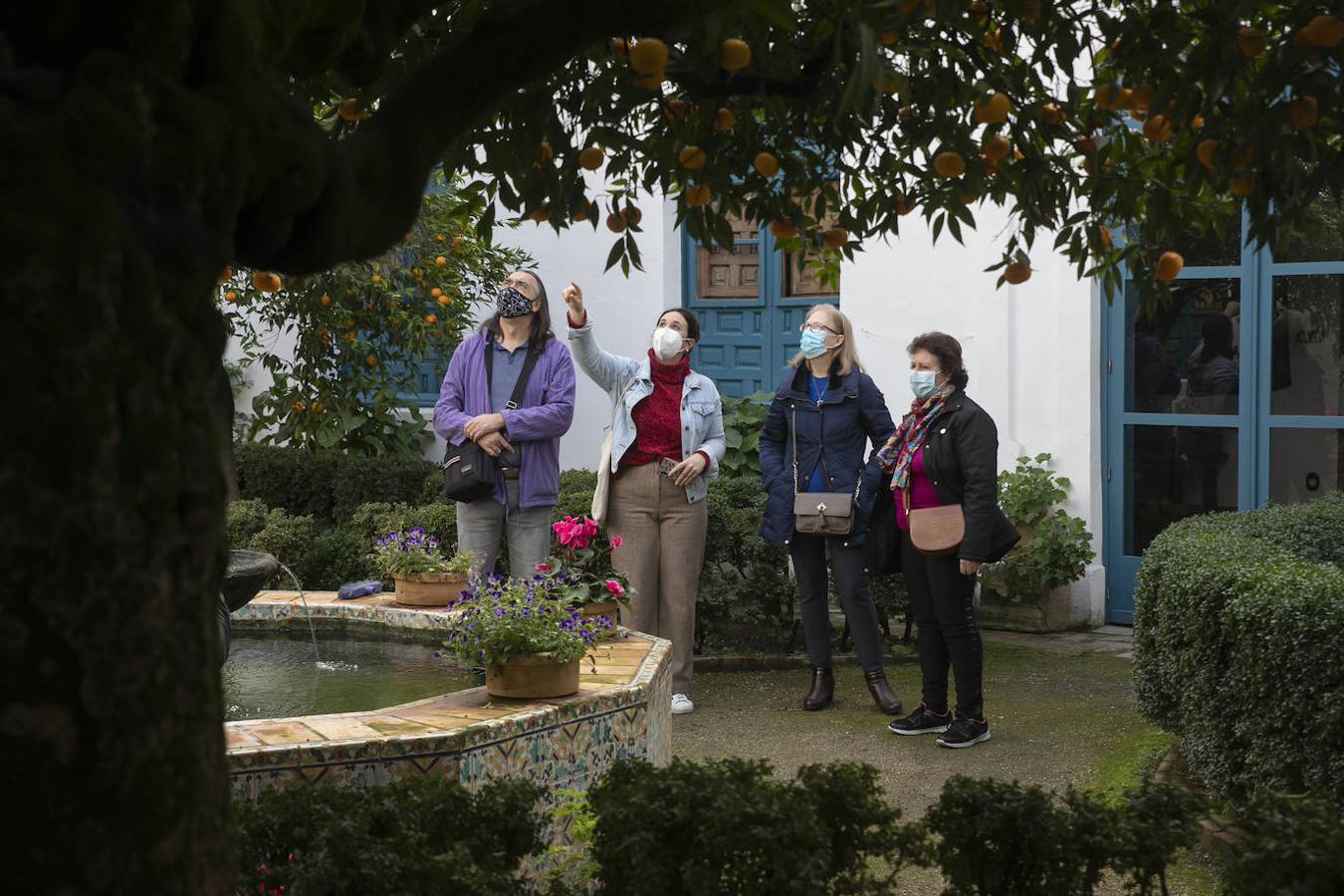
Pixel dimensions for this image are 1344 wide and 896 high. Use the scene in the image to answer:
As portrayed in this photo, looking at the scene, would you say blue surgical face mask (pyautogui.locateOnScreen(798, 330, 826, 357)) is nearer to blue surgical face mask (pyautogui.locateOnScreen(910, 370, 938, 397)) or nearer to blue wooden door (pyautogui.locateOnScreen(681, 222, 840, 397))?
blue surgical face mask (pyautogui.locateOnScreen(910, 370, 938, 397))

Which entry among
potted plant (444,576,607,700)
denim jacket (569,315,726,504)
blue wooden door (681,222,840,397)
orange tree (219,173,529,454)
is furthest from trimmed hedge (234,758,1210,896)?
blue wooden door (681,222,840,397)

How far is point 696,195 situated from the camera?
12.9 ft

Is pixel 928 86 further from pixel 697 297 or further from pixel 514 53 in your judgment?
pixel 697 297

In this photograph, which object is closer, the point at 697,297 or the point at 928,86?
the point at 928,86

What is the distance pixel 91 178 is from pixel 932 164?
2385mm

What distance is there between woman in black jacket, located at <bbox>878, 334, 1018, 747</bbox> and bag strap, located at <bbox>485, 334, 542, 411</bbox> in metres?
1.77

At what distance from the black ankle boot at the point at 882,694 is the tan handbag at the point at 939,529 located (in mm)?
1052

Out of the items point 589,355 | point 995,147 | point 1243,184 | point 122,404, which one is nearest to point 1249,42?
point 1243,184

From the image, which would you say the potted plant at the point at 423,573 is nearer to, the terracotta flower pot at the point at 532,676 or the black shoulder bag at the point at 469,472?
the black shoulder bag at the point at 469,472

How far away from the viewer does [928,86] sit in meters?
3.80

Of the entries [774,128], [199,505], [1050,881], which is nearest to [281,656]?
[774,128]

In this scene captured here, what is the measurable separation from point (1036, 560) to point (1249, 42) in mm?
6854

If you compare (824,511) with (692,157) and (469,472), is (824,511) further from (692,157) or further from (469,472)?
(692,157)

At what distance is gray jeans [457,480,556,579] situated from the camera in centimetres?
747
